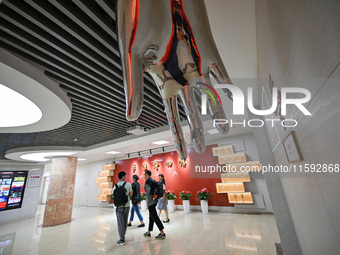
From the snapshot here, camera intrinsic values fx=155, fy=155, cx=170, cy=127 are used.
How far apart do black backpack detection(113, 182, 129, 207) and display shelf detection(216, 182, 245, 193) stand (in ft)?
12.9

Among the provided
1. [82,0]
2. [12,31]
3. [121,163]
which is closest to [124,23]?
[82,0]

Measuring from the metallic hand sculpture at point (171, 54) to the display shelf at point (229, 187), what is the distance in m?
6.05

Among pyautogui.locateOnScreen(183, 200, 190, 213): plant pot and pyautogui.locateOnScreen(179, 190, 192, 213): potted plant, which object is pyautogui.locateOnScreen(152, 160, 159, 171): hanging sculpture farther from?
pyautogui.locateOnScreen(183, 200, 190, 213): plant pot

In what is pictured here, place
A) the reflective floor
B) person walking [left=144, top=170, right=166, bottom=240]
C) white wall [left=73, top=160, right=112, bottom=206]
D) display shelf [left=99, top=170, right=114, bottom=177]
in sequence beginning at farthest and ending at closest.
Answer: white wall [left=73, top=160, right=112, bottom=206] → display shelf [left=99, top=170, right=114, bottom=177] → person walking [left=144, top=170, right=166, bottom=240] → the reflective floor

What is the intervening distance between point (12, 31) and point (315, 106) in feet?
8.80

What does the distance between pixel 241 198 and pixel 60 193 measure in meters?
7.02

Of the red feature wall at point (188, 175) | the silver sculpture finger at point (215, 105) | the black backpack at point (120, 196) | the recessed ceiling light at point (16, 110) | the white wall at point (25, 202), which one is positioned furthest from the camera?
the white wall at point (25, 202)

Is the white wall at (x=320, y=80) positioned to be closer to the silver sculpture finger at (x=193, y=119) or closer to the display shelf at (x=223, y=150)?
the silver sculpture finger at (x=193, y=119)

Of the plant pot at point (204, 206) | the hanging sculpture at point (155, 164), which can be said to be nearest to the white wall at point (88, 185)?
the hanging sculpture at point (155, 164)

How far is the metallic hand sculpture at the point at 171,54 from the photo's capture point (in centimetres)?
29

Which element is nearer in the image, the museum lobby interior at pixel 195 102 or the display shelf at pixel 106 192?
the museum lobby interior at pixel 195 102

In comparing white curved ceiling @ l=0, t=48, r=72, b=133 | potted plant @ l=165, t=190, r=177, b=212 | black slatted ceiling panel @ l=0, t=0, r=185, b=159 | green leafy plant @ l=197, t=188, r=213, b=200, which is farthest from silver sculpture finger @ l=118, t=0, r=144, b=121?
potted plant @ l=165, t=190, r=177, b=212

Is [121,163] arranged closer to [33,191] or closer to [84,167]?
[84,167]

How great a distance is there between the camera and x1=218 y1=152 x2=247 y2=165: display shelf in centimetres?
587
